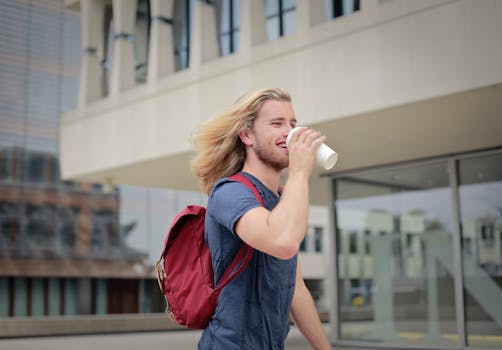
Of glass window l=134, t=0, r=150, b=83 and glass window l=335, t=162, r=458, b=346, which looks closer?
glass window l=335, t=162, r=458, b=346

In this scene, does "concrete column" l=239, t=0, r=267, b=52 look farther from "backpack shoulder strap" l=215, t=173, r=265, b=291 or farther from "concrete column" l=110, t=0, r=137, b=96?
"backpack shoulder strap" l=215, t=173, r=265, b=291

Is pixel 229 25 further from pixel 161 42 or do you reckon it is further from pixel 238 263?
pixel 238 263

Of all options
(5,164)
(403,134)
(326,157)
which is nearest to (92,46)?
(403,134)

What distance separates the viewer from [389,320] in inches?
554

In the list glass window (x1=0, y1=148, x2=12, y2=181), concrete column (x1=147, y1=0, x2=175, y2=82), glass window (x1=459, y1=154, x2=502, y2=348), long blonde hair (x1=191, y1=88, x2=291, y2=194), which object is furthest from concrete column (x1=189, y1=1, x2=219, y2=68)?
glass window (x1=0, y1=148, x2=12, y2=181)

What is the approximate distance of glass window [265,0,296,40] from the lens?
44.5 feet

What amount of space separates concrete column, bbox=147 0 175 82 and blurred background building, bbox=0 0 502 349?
3 cm

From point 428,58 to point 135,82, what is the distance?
877cm

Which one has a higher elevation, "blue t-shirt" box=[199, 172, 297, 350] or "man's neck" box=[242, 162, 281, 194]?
"man's neck" box=[242, 162, 281, 194]

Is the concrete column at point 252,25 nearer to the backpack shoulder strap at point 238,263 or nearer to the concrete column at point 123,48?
the concrete column at point 123,48

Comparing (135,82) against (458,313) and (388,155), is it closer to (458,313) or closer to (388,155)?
(388,155)

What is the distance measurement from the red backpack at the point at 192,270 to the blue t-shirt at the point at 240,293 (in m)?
0.03

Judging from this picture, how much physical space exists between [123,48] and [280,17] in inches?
168

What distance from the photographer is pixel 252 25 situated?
12602 mm
